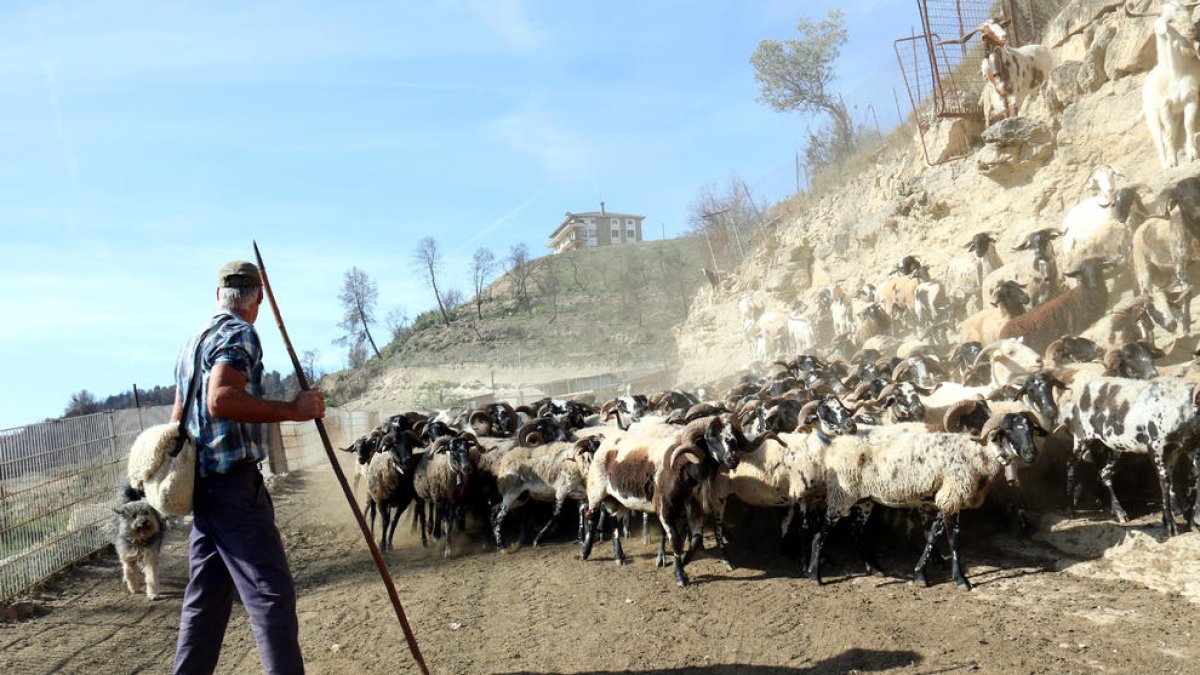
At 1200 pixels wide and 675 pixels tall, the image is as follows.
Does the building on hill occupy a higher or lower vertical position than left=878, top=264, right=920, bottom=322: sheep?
higher

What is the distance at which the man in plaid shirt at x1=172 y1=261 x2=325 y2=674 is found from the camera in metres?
4.10

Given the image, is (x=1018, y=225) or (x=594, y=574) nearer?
(x=594, y=574)

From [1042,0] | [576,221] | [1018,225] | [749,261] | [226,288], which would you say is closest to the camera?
[226,288]

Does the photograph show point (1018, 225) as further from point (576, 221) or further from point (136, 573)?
point (576, 221)

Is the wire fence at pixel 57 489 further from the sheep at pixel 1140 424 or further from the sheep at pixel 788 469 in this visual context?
the sheep at pixel 1140 424

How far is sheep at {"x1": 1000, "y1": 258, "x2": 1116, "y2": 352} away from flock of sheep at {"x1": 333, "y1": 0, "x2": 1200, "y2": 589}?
0.03 m

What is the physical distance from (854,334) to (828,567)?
15313 millimetres

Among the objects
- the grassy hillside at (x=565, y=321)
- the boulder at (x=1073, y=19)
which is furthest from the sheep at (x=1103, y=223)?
the grassy hillside at (x=565, y=321)

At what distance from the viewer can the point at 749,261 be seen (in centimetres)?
3800

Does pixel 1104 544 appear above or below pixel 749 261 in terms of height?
below

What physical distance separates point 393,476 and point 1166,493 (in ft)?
28.6

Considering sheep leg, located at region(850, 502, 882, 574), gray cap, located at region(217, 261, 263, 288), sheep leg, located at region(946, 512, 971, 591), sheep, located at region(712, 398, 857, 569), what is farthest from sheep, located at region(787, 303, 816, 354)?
gray cap, located at region(217, 261, 263, 288)

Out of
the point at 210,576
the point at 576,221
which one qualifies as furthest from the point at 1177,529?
the point at 576,221

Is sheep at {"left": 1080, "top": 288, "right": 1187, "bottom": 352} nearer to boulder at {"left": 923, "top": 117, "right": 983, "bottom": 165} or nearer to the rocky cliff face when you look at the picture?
the rocky cliff face
